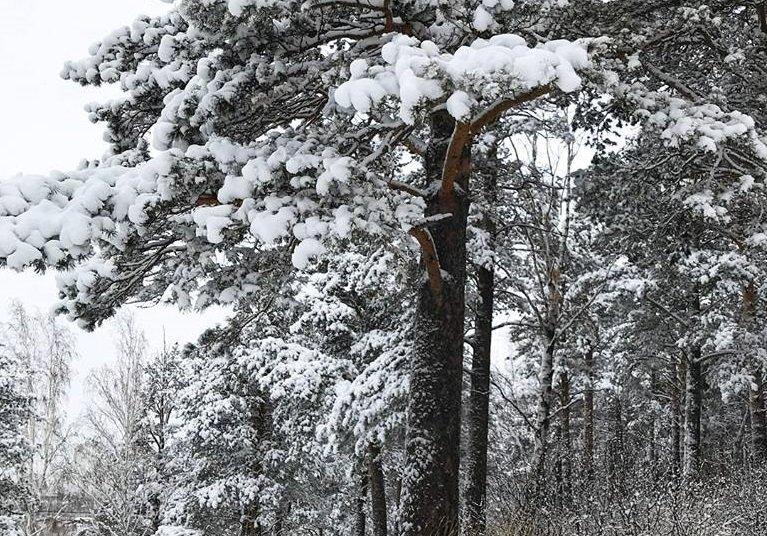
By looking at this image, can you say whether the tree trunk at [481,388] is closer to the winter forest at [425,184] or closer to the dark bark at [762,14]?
the winter forest at [425,184]

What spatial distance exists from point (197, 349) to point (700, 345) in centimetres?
1063

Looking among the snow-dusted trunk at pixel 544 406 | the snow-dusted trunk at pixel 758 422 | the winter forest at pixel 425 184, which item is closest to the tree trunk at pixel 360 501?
the winter forest at pixel 425 184

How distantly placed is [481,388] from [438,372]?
168 inches

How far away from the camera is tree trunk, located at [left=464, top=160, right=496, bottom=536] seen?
9258 millimetres

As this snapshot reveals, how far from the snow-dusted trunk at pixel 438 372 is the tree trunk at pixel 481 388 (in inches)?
126

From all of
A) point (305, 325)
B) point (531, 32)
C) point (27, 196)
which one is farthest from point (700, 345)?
point (27, 196)

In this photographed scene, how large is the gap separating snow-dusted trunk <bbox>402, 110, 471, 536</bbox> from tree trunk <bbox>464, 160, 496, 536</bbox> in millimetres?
3212

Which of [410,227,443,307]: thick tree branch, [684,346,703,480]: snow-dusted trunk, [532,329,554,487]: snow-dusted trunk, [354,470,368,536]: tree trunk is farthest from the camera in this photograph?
[354,470,368,536]: tree trunk

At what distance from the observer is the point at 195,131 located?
5.01 metres

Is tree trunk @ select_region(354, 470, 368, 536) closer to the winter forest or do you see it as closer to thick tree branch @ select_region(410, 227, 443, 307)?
the winter forest

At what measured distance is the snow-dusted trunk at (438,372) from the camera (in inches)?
210

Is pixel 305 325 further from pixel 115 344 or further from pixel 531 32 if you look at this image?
pixel 531 32

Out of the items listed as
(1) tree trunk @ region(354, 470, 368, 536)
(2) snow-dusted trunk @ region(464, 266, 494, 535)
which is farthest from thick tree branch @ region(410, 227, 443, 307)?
(1) tree trunk @ region(354, 470, 368, 536)

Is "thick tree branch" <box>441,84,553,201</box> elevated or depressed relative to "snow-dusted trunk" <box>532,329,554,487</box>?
elevated
